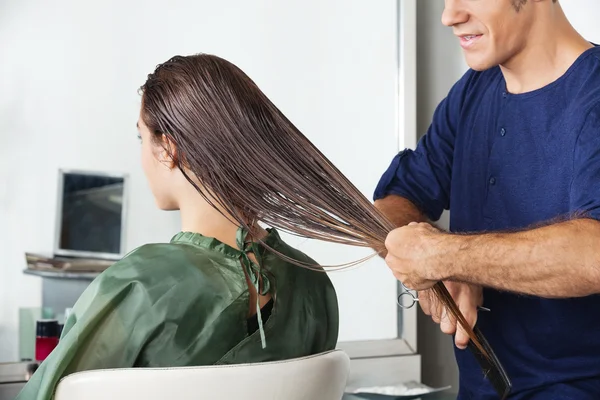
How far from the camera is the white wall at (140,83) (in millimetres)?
2299

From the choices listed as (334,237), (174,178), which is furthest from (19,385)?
(334,237)

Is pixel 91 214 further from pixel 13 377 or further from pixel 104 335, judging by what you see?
pixel 104 335

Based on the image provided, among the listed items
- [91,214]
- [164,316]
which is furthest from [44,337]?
[164,316]

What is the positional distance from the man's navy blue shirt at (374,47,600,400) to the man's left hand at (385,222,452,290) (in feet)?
0.79

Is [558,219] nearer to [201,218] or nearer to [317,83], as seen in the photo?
[201,218]

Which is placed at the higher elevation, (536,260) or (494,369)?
(536,260)

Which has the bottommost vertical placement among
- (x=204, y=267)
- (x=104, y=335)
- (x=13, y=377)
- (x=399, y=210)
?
(x=13, y=377)

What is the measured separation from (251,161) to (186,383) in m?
0.40

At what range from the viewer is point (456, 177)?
6.00 feet

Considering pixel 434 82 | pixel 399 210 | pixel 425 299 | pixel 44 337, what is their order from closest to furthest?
pixel 425 299, pixel 399 210, pixel 44 337, pixel 434 82

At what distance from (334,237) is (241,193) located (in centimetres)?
18

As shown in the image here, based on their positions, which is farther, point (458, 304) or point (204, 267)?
point (458, 304)

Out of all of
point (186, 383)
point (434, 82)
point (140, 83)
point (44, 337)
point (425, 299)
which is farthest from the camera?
point (434, 82)

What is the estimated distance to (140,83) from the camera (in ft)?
7.99
